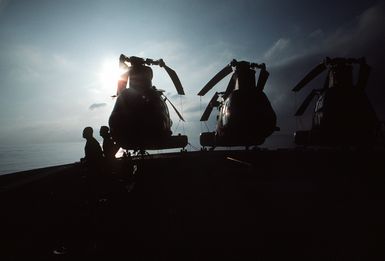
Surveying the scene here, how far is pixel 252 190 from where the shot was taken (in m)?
6.96

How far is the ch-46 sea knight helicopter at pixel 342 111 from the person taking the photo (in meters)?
13.9

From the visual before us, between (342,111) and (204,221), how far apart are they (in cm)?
1350

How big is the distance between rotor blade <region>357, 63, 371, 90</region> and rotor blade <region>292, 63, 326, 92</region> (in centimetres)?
236

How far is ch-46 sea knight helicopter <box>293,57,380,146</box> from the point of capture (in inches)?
546

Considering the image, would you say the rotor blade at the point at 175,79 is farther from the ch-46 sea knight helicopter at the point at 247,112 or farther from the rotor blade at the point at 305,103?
the rotor blade at the point at 305,103

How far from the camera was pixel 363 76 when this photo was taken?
14875 mm

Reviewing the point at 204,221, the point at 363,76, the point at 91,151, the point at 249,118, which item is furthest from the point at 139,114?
the point at 363,76

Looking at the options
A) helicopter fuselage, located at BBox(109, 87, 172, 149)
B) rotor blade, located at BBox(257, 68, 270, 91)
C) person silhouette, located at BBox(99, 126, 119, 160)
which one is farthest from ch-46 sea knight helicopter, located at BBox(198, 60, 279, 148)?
person silhouette, located at BBox(99, 126, 119, 160)

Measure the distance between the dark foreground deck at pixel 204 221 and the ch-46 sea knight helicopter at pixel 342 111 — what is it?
7194mm

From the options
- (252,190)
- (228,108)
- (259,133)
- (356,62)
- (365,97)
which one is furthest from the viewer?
(356,62)

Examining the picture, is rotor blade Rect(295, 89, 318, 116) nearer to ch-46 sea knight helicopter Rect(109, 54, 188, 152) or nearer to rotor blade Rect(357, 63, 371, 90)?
rotor blade Rect(357, 63, 371, 90)

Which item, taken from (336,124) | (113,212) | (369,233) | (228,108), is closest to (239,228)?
(369,233)

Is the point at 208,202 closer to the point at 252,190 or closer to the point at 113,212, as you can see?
the point at 252,190

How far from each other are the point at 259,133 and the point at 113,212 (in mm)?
9742
